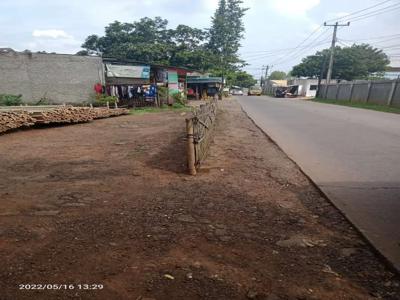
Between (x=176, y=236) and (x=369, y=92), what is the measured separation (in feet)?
108

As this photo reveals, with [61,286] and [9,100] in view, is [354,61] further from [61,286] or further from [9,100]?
[61,286]

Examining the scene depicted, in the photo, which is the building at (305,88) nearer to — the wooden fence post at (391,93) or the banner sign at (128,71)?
the wooden fence post at (391,93)

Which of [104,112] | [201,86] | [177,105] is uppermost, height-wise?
[104,112]

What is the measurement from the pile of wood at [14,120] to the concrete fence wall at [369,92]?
27.0 m

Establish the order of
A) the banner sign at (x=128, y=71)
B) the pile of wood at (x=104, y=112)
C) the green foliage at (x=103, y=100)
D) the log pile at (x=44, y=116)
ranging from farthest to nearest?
the banner sign at (x=128, y=71) → the green foliage at (x=103, y=100) → the pile of wood at (x=104, y=112) → the log pile at (x=44, y=116)

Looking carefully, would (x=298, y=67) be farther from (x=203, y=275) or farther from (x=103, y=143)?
(x=203, y=275)

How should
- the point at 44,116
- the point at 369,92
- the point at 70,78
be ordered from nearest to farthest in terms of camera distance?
1. the point at 44,116
2. the point at 70,78
3. the point at 369,92

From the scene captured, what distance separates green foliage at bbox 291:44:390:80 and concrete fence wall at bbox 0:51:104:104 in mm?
49195

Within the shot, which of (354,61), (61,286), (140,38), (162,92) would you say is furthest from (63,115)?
(354,61)

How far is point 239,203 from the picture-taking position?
4.66 meters

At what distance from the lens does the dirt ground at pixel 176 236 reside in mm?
2705

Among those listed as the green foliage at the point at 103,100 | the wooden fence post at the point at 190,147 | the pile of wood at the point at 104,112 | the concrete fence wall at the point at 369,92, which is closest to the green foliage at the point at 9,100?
the green foliage at the point at 103,100

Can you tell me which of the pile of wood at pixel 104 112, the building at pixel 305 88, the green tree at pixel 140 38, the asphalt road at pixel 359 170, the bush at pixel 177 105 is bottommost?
the building at pixel 305 88

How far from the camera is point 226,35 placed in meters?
54.8
